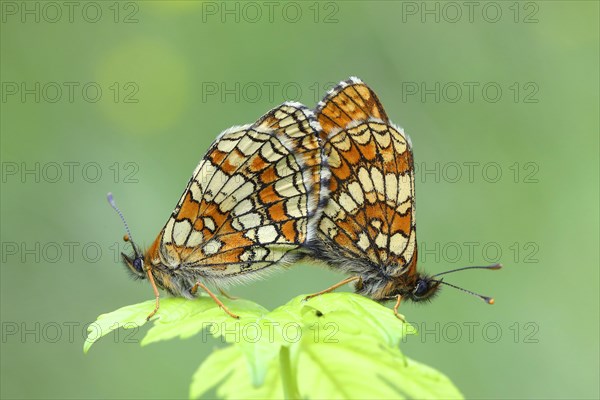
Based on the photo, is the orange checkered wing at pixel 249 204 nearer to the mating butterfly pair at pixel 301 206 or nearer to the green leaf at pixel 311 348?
the mating butterfly pair at pixel 301 206

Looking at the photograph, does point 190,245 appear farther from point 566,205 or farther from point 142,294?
point 566,205

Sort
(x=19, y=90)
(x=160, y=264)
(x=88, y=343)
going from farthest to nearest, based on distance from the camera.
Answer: (x=19, y=90), (x=160, y=264), (x=88, y=343)

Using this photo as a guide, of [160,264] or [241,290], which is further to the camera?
[241,290]

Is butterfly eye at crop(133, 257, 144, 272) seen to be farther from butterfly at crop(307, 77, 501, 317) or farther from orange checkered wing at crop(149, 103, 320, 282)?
butterfly at crop(307, 77, 501, 317)

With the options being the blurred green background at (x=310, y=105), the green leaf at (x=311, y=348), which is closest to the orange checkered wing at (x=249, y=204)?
the green leaf at (x=311, y=348)

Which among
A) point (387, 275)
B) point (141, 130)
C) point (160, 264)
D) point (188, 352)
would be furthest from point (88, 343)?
point (141, 130)

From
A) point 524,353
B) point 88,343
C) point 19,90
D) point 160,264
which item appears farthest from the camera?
point 19,90

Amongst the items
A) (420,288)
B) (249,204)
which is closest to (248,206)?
(249,204)
